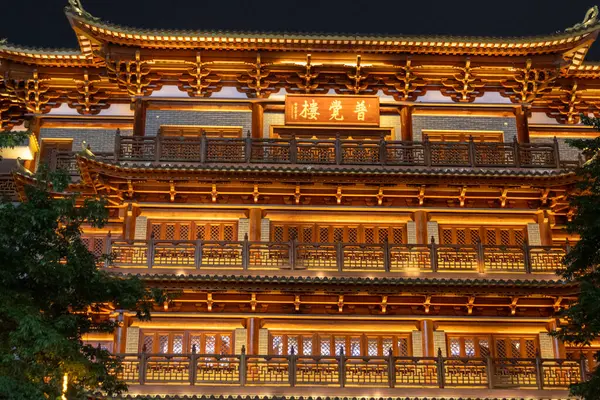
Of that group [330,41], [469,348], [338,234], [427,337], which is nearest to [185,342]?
[338,234]

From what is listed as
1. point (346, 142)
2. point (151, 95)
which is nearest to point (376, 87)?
point (346, 142)

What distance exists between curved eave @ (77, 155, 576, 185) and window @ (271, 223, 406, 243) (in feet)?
5.12

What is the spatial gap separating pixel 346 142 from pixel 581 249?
7419 mm

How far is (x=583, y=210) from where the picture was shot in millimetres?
15312

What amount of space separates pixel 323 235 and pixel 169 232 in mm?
3731

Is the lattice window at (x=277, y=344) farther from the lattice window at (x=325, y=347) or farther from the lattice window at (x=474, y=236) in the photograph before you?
the lattice window at (x=474, y=236)

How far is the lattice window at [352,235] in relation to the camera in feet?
71.6

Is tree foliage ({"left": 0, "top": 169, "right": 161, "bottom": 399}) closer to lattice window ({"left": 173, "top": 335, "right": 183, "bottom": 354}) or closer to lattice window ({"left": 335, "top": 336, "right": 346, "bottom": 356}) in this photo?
lattice window ({"left": 173, "top": 335, "right": 183, "bottom": 354})

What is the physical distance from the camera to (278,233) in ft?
71.6

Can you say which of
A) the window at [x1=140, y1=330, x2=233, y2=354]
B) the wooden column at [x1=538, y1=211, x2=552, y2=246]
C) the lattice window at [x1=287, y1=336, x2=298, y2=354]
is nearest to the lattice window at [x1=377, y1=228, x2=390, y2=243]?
the lattice window at [x1=287, y1=336, x2=298, y2=354]

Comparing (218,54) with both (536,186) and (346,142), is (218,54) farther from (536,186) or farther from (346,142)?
(536,186)

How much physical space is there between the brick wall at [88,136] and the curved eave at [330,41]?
2.58 metres

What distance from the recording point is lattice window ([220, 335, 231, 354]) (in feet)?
67.2

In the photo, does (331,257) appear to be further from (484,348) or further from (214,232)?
(484,348)
